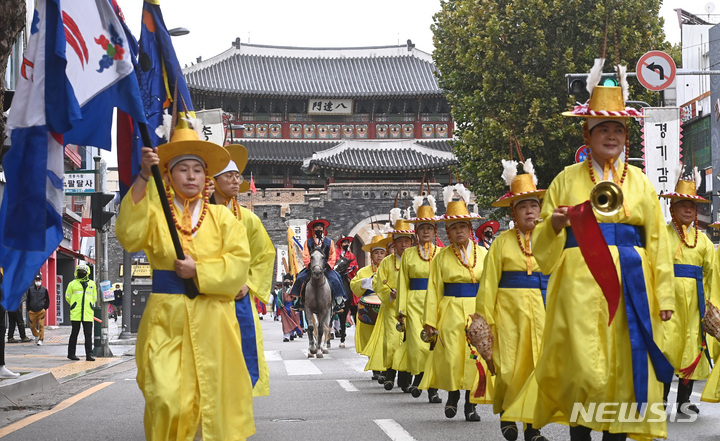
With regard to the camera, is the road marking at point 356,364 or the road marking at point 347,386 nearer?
the road marking at point 347,386

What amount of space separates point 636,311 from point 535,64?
20.8 meters

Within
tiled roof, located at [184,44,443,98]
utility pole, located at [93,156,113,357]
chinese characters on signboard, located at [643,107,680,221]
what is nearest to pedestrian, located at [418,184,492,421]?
chinese characters on signboard, located at [643,107,680,221]

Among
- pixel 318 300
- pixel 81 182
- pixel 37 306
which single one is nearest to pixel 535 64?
pixel 318 300

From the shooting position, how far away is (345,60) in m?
60.1

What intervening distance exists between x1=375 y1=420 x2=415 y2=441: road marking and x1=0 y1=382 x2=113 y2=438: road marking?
3221 mm

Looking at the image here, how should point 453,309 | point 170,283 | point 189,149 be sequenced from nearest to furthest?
1. point 170,283
2. point 189,149
3. point 453,309

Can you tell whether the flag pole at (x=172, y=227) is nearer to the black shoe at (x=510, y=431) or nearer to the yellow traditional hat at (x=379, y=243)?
the black shoe at (x=510, y=431)

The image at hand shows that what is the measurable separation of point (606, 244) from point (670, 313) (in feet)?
1.77

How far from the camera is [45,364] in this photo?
1803 centimetres

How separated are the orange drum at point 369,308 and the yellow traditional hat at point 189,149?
826 cm

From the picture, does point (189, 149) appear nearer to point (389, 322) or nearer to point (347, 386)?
point (389, 322)

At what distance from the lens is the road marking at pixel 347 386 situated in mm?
12328

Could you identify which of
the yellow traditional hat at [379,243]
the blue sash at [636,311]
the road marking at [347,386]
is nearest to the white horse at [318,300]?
the yellow traditional hat at [379,243]

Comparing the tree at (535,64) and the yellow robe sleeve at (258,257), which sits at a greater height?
the tree at (535,64)
